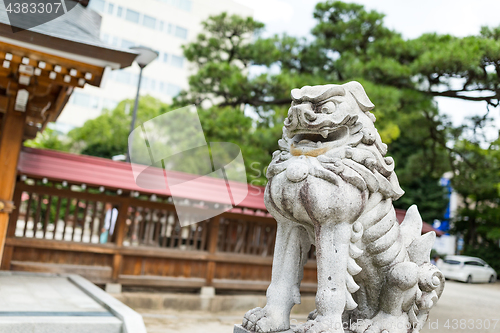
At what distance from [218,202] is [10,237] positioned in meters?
3.49

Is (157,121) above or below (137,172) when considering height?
above

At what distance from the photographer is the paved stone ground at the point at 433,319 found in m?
5.84

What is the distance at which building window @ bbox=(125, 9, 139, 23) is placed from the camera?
112 ft

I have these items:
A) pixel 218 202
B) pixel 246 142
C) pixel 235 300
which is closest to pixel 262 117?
pixel 246 142

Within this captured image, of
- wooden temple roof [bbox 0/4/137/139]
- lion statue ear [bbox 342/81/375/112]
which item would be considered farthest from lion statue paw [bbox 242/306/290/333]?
wooden temple roof [bbox 0/4/137/139]

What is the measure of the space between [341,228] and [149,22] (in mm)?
36318

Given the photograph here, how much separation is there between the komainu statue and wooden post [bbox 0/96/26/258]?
429 cm

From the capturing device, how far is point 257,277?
8422 mm

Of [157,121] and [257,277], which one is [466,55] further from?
[157,121]

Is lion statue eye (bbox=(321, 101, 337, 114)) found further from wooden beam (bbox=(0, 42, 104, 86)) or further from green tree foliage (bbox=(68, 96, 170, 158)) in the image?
green tree foliage (bbox=(68, 96, 170, 158))

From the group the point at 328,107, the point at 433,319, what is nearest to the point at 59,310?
the point at 328,107

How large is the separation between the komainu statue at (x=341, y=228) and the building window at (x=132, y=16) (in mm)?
35367

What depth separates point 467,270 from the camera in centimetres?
1452

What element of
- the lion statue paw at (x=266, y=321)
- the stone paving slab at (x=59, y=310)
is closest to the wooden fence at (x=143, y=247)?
the stone paving slab at (x=59, y=310)
